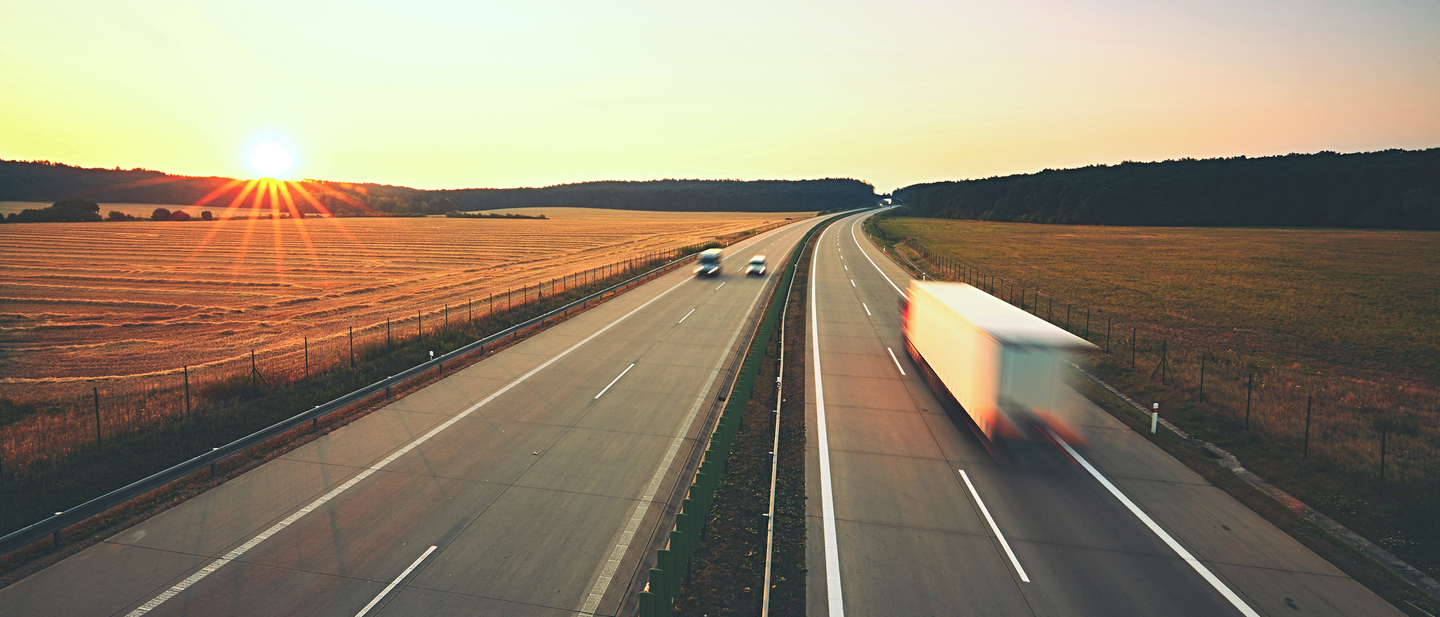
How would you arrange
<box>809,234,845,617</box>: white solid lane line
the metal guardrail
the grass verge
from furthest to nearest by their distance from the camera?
the metal guardrail, the grass verge, <box>809,234,845,617</box>: white solid lane line

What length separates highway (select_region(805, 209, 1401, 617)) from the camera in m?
9.18

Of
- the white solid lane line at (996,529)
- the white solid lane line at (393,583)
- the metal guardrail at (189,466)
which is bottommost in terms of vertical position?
the white solid lane line at (393,583)

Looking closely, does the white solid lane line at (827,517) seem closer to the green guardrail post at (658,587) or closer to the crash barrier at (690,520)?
the crash barrier at (690,520)

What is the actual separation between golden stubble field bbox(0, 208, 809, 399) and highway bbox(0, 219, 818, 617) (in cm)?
1335

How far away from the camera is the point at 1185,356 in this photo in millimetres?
23234

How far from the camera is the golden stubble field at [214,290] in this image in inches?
1007

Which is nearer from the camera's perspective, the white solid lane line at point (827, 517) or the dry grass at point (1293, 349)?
the white solid lane line at point (827, 517)

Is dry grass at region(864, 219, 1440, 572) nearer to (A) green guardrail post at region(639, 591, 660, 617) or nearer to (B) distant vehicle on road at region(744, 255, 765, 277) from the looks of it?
(A) green guardrail post at region(639, 591, 660, 617)

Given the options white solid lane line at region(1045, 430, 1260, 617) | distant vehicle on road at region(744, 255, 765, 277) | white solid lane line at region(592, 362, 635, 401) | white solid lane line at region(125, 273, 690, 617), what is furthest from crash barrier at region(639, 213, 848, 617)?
distant vehicle on road at region(744, 255, 765, 277)

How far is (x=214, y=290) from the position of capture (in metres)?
44.1

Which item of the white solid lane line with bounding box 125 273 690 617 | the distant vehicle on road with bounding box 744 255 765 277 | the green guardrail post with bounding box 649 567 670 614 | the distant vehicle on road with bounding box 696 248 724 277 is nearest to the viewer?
the green guardrail post with bounding box 649 567 670 614

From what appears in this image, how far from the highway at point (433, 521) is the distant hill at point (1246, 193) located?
145 m

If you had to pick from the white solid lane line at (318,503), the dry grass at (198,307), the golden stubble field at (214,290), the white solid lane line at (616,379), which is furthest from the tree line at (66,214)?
the white solid lane line at (616,379)

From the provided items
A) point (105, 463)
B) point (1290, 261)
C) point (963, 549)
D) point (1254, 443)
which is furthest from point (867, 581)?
point (1290, 261)
